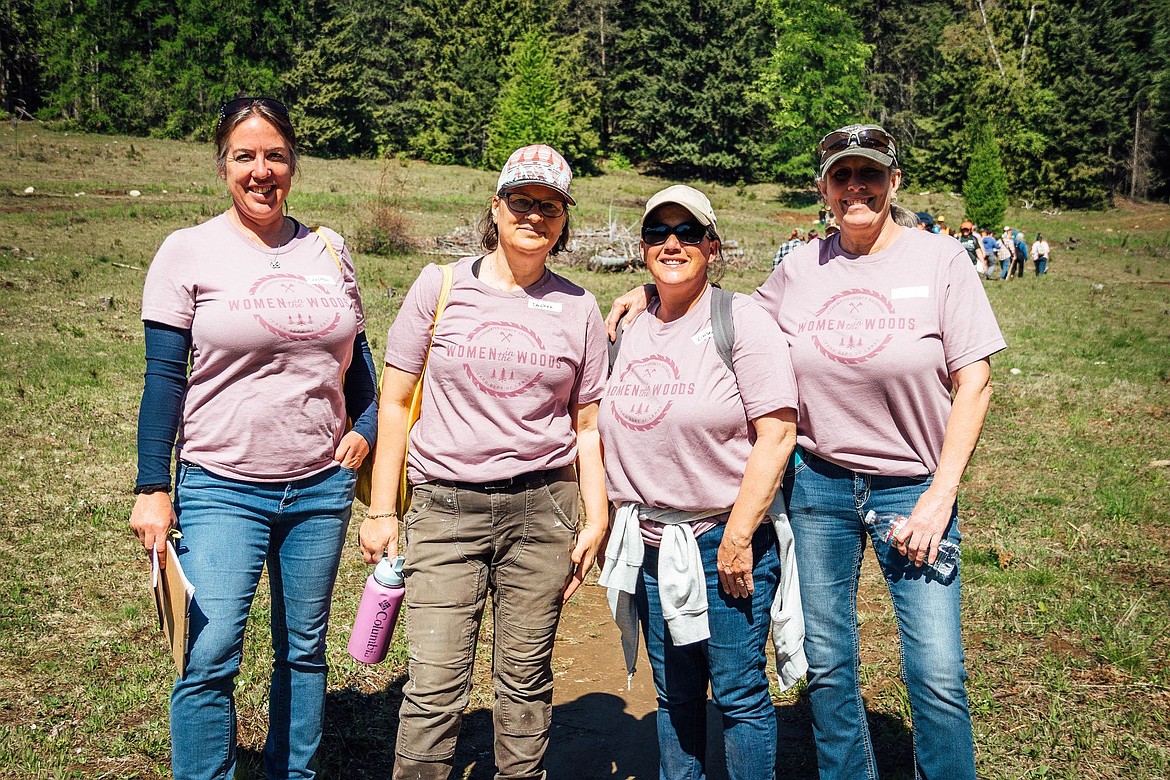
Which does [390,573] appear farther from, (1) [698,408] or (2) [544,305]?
(1) [698,408]

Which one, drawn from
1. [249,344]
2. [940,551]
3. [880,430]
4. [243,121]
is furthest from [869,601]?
[243,121]

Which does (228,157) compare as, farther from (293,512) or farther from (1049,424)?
(1049,424)

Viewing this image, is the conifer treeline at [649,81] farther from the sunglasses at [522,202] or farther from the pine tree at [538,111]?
the sunglasses at [522,202]

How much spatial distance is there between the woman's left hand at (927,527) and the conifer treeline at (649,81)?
45713 mm

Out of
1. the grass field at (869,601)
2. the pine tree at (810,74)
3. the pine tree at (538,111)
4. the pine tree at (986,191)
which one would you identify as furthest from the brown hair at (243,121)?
Result: the pine tree at (810,74)

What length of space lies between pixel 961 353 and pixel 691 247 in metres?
0.89

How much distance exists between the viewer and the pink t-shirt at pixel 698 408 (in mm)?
2672

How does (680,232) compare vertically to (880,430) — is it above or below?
above

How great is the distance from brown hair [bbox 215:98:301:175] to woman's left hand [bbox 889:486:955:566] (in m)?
2.26

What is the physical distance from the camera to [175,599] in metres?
2.55

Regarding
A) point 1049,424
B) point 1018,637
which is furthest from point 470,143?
point 1018,637

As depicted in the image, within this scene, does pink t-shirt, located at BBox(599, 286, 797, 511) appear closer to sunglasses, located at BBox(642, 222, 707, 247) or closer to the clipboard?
sunglasses, located at BBox(642, 222, 707, 247)

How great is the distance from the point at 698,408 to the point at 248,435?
1375 millimetres

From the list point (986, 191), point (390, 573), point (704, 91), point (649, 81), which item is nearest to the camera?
point (390, 573)
